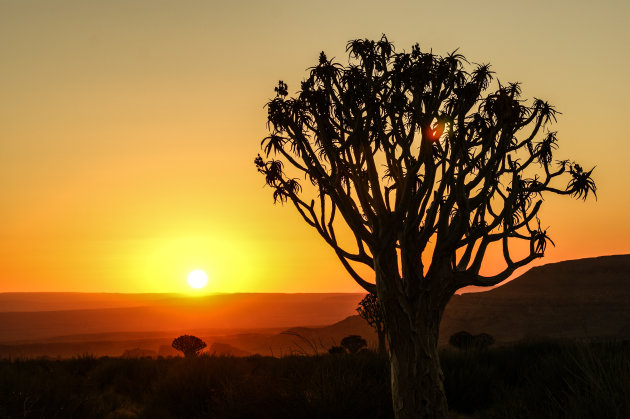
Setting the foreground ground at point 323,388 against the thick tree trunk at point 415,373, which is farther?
the thick tree trunk at point 415,373

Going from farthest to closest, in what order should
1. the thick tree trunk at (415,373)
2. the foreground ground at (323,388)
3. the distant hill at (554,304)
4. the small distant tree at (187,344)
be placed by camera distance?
the distant hill at (554,304) < the small distant tree at (187,344) < the thick tree trunk at (415,373) < the foreground ground at (323,388)

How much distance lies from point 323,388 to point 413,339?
1.72 m

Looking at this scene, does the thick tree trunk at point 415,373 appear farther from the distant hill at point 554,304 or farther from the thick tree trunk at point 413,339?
the distant hill at point 554,304

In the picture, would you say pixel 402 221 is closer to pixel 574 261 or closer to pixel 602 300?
pixel 602 300

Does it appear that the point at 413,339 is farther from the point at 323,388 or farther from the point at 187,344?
the point at 187,344

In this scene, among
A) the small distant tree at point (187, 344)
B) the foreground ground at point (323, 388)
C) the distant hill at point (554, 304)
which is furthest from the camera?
the distant hill at point (554, 304)

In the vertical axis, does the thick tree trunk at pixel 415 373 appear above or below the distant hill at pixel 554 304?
above

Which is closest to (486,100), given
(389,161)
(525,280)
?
(389,161)

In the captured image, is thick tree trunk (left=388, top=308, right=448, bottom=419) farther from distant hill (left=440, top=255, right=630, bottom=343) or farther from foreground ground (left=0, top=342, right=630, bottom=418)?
distant hill (left=440, top=255, right=630, bottom=343)

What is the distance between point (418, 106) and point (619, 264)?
94.6 metres

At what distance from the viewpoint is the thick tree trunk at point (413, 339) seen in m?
9.52

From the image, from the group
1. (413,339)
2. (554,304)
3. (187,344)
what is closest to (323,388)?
(413,339)

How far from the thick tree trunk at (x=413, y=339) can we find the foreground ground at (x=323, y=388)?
0.91 meters

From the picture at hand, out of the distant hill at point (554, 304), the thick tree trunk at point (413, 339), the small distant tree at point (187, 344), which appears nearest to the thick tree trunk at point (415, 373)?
the thick tree trunk at point (413, 339)
